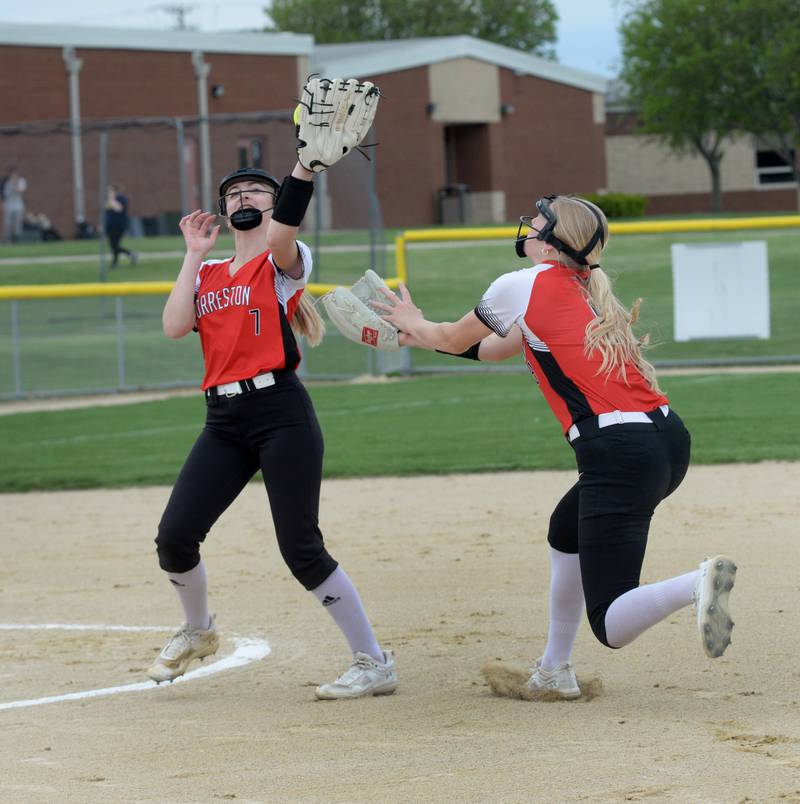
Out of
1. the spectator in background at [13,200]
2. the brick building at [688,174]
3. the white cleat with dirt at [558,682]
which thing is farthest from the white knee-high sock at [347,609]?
the brick building at [688,174]

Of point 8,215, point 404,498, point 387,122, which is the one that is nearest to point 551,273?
point 404,498

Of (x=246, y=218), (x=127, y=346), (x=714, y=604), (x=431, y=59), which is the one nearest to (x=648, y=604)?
(x=714, y=604)

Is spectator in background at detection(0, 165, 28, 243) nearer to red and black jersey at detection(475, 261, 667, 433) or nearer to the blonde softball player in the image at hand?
the blonde softball player

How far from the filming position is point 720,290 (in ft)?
51.1

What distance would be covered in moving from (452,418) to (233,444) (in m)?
7.52

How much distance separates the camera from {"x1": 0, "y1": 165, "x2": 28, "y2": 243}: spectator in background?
2056 centimetres

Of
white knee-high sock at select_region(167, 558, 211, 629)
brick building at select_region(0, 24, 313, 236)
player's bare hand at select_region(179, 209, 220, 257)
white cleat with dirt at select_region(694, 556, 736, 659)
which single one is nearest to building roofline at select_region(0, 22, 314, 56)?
brick building at select_region(0, 24, 313, 236)

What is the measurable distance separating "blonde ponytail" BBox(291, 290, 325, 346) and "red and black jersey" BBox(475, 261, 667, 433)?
0.79 meters

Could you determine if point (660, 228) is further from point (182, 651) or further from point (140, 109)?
point (140, 109)

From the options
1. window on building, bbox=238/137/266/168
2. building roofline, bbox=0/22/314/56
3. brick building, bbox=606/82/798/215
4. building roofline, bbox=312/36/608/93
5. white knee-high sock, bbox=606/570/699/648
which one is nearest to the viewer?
white knee-high sock, bbox=606/570/699/648

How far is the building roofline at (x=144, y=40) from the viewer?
102 feet

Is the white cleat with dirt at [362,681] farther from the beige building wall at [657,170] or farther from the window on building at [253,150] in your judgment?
the beige building wall at [657,170]

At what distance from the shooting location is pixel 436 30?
76188 millimetres

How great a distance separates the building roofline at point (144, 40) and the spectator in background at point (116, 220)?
11.5 m
